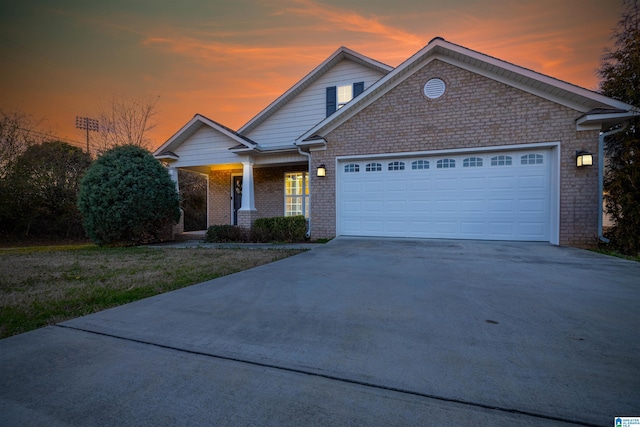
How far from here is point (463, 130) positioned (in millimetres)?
8047

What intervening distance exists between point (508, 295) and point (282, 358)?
115 inches

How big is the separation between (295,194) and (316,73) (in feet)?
16.7

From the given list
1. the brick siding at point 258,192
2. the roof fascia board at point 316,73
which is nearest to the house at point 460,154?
the brick siding at point 258,192

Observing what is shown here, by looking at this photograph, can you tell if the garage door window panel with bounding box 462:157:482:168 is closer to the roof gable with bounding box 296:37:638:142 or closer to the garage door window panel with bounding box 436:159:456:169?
the garage door window panel with bounding box 436:159:456:169

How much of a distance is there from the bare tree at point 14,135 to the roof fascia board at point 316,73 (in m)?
12.0

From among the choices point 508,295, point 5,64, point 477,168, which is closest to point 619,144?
point 477,168

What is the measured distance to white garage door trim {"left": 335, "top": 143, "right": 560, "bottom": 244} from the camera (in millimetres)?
7672

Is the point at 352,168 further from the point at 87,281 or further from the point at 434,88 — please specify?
the point at 87,281

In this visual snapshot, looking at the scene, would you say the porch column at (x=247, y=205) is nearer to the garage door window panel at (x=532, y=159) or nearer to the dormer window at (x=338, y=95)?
the dormer window at (x=338, y=95)

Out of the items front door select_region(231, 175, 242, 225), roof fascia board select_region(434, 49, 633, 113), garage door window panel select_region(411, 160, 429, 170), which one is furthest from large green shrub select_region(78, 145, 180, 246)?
roof fascia board select_region(434, 49, 633, 113)

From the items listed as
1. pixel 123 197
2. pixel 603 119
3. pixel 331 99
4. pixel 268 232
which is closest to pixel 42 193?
pixel 123 197

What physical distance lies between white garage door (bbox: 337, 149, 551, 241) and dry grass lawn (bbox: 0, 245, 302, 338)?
3.46m

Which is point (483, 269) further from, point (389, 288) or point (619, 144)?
point (619, 144)

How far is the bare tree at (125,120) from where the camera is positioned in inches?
706
